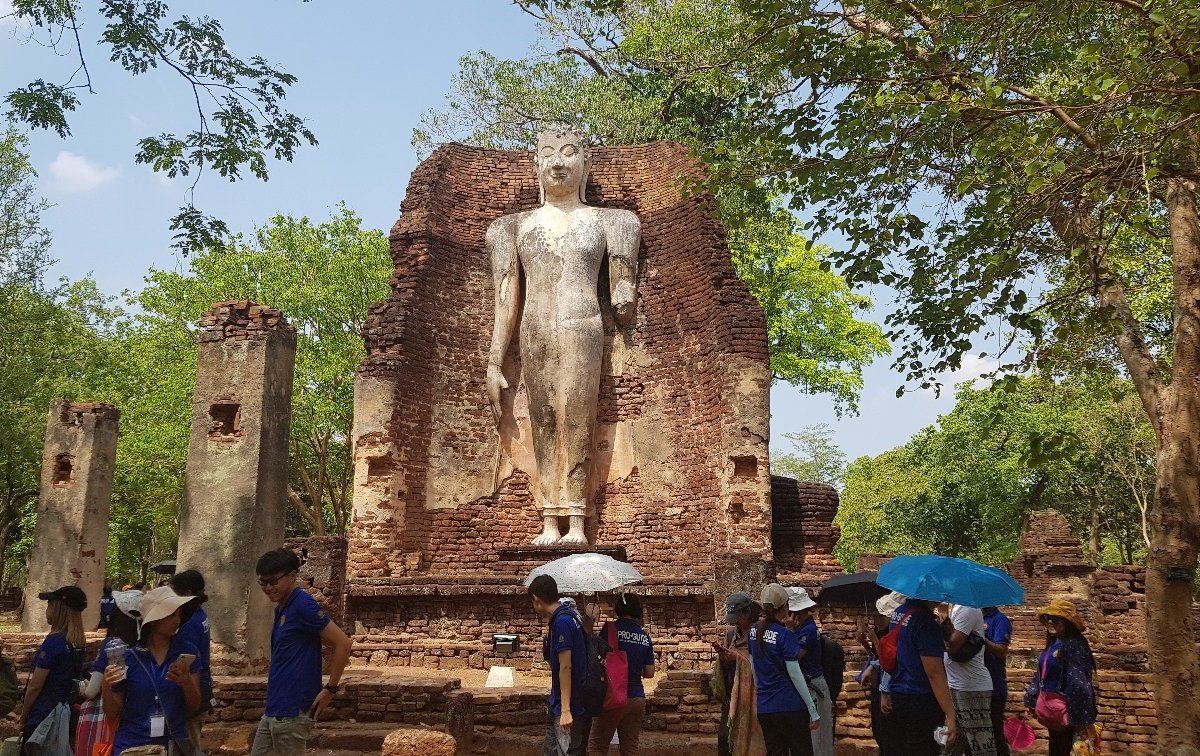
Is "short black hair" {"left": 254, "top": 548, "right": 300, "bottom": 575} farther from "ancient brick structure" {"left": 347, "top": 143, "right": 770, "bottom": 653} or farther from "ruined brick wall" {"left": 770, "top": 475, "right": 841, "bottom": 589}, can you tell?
"ruined brick wall" {"left": 770, "top": 475, "right": 841, "bottom": 589}

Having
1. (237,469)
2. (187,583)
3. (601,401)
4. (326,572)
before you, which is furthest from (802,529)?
(187,583)

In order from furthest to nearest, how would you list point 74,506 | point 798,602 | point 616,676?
point 74,506 → point 798,602 → point 616,676

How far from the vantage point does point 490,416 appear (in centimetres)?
1457

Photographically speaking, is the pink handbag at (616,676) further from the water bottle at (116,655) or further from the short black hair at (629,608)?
the water bottle at (116,655)

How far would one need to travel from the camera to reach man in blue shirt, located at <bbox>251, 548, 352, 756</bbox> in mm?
4598

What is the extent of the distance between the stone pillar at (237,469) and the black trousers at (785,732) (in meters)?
5.26

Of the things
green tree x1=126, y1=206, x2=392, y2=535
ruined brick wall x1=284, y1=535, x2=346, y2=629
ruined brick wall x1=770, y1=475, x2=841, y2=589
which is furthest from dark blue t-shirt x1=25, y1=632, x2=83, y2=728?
green tree x1=126, y1=206, x2=392, y2=535

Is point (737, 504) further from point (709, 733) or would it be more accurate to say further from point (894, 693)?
point (894, 693)

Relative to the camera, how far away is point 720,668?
243 inches

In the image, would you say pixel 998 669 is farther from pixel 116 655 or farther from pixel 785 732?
pixel 116 655

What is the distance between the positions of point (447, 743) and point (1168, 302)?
16.0 meters

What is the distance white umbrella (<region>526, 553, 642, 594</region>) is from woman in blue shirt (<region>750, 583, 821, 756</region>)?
2.43 meters

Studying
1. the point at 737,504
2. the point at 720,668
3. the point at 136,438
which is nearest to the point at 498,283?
the point at 737,504

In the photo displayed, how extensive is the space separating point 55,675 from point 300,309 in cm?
1980
